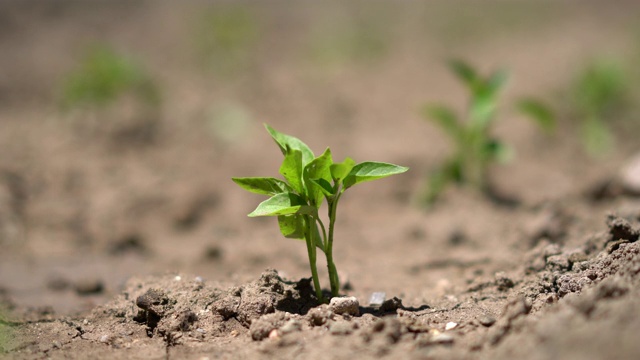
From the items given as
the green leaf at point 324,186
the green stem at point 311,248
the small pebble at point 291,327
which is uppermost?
the green leaf at point 324,186

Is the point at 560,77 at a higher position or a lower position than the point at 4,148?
higher

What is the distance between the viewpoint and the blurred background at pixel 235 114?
13.1ft

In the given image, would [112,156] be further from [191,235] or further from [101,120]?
[191,235]

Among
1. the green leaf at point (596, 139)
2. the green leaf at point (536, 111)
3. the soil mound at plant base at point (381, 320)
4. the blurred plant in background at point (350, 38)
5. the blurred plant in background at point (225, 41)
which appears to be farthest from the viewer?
the blurred plant in background at point (350, 38)

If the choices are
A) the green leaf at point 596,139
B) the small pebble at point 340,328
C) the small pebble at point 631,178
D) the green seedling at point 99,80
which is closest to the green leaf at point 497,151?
the small pebble at point 631,178

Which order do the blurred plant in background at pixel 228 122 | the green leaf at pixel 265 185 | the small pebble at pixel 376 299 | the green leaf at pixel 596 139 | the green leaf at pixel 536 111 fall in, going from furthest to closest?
the blurred plant in background at pixel 228 122
the green leaf at pixel 596 139
the green leaf at pixel 536 111
the small pebble at pixel 376 299
the green leaf at pixel 265 185

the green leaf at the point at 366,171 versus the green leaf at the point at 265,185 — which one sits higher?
the green leaf at the point at 265,185

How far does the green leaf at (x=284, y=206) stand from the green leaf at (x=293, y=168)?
0.04m

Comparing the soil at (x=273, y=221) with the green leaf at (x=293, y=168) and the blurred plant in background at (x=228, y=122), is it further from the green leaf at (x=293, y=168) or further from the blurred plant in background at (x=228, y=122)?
the green leaf at (x=293, y=168)

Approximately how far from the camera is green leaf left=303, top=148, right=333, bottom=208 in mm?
2262

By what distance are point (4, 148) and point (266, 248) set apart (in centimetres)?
266

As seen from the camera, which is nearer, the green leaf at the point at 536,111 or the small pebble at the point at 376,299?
the small pebble at the point at 376,299

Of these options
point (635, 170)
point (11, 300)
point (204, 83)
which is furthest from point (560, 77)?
point (11, 300)

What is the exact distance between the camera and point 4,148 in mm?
5172
